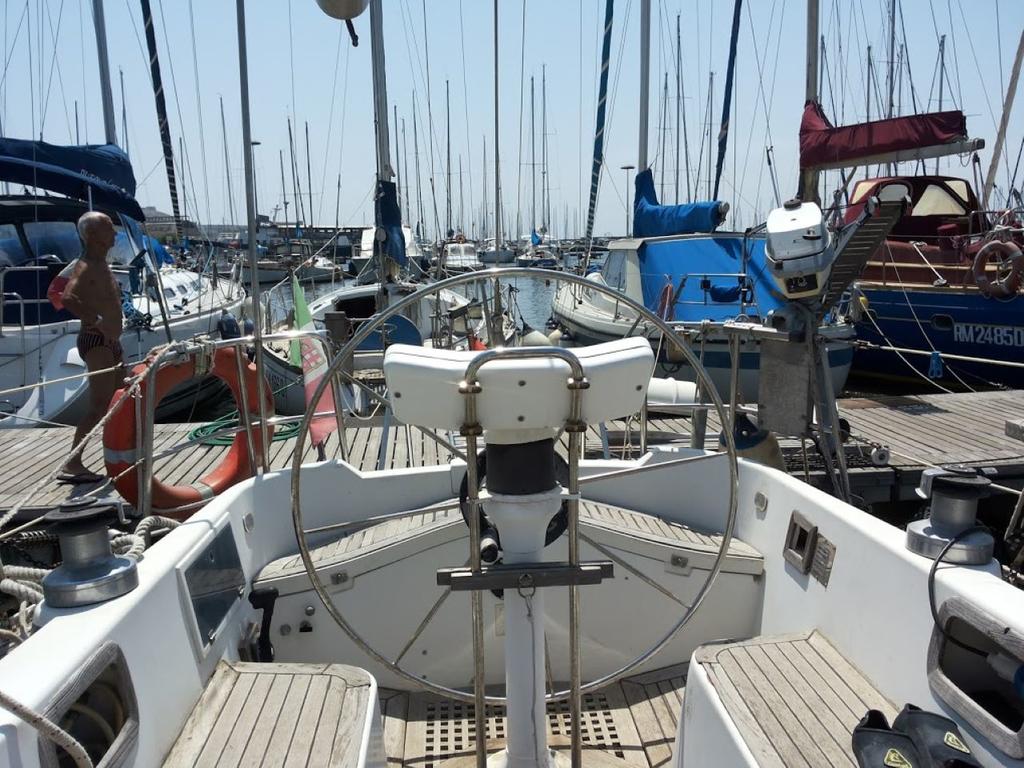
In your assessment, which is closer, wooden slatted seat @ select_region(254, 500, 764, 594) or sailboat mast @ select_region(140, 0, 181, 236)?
wooden slatted seat @ select_region(254, 500, 764, 594)

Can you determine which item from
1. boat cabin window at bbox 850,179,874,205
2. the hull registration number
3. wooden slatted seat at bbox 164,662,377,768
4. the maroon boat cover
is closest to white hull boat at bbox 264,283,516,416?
wooden slatted seat at bbox 164,662,377,768

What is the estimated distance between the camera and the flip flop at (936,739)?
162 centimetres

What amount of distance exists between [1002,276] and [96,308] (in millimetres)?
10667

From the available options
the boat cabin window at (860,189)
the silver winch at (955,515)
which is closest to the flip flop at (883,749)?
the silver winch at (955,515)

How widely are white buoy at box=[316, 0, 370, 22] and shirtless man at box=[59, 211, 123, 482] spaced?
2462 mm

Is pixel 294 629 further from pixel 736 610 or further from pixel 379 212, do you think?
pixel 379 212

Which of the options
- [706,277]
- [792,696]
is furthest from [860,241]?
[706,277]

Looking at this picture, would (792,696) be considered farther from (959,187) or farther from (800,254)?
(959,187)

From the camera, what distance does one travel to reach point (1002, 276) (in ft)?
33.1

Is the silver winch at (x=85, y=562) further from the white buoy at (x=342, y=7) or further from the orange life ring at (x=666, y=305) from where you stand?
the orange life ring at (x=666, y=305)

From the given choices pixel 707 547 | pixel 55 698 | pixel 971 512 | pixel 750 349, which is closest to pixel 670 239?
pixel 750 349

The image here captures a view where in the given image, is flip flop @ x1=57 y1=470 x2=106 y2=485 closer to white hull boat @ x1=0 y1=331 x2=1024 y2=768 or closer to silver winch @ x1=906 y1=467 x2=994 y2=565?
white hull boat @ x1=0 y1=331 x2=1024 y2=768

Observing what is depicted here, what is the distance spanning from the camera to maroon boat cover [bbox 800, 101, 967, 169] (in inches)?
401

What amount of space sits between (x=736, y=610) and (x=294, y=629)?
5.94 feet
